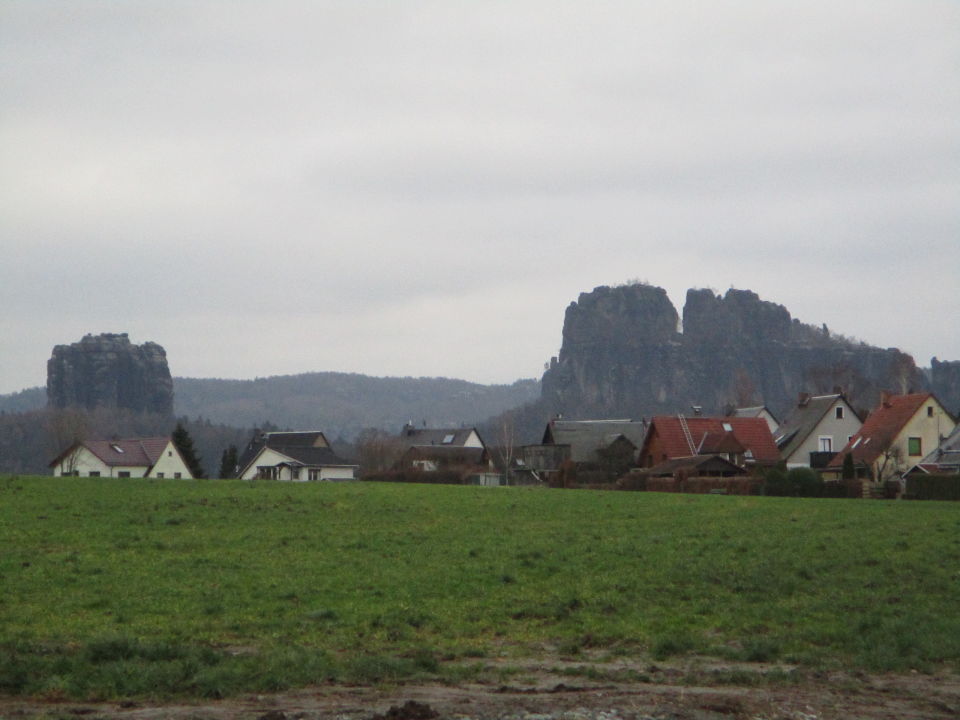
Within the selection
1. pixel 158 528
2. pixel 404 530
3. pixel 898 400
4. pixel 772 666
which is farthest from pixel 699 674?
pixel 898 400

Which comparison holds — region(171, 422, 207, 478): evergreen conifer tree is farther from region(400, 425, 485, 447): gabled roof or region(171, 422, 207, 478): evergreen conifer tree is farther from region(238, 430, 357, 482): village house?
region(400, 425, 485, 447): gabled roof

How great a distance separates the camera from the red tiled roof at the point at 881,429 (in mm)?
76812

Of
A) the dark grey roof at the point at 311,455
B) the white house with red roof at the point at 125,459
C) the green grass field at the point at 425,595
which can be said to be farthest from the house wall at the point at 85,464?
the green grass field at the point at 425,595

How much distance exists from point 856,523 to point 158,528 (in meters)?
20.7

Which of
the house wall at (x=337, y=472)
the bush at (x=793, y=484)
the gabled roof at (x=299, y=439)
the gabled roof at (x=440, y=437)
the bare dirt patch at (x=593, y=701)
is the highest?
the gabled roof at (x=440, y=437)

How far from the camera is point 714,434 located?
286ft

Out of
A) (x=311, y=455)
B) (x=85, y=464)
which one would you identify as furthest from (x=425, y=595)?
(x=311, y=455)

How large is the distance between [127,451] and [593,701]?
9149cm

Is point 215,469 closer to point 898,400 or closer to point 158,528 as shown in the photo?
point 898,400

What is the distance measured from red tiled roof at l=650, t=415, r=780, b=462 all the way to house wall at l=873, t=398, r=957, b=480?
461 inches

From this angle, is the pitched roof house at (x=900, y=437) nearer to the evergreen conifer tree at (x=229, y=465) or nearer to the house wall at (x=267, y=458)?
the house wall at (x=267, y=458)

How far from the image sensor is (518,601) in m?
19.2

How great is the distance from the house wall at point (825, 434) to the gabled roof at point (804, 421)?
0.24 meters

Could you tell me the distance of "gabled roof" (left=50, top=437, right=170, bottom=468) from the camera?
9475 cm
